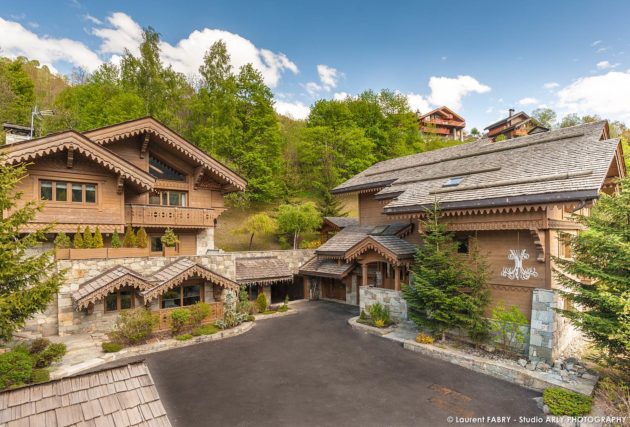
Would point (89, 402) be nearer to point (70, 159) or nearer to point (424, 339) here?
point (424, 339)

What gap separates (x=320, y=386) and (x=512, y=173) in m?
→ 11.8

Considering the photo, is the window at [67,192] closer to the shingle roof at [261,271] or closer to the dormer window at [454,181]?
the shingle roof at [261,271]

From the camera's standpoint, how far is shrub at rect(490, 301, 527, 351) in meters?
12.0

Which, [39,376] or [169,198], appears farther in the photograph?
[169,198]

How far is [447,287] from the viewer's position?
42.4 ft

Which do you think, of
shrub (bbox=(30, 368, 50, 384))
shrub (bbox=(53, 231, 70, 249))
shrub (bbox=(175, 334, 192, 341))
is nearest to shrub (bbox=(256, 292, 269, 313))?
shrub (bbox=(175, 334, 192, 341))

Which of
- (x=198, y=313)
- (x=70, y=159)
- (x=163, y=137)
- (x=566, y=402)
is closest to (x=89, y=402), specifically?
(x=566, y=402)

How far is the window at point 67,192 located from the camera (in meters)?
16.7

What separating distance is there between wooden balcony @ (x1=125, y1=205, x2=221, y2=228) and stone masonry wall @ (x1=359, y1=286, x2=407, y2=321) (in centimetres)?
1168

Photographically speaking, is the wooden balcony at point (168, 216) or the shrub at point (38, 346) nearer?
the shrub at point (38, 346)

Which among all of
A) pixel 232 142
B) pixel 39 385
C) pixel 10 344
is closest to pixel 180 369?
pixel 10 344

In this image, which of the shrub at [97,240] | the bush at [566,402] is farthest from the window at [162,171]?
the bush at [566,402]

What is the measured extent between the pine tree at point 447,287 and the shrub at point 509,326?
52 cm

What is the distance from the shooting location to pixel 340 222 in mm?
28156
